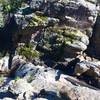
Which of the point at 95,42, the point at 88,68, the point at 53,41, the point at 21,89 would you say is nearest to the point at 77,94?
the point at 21,89

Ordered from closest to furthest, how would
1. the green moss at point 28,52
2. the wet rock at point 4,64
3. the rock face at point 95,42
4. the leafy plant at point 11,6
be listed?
1. the wet rock at point 4,64
2. the green moss at point 28,52
3. the rock face at point 95,42
4. the leafy plant at point 11,6

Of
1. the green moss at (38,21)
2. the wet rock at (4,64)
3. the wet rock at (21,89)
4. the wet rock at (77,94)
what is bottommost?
the wet rock at (4,64)

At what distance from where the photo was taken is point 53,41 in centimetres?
3531

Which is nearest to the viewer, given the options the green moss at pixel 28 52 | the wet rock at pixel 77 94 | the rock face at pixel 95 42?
the wet rock at pixel 77 94

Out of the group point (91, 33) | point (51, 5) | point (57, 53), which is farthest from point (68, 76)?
point (51, 5)

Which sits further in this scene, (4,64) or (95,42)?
(95,42)

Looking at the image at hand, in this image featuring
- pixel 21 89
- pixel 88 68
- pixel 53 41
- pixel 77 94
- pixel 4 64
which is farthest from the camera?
pixel 53 41

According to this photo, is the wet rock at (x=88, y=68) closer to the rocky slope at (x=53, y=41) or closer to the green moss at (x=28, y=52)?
the rocky slope at (x=53, y=41)

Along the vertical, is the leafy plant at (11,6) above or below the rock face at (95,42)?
above

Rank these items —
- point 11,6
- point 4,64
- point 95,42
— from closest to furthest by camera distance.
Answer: point 4,64
point 95,42
point 11,6

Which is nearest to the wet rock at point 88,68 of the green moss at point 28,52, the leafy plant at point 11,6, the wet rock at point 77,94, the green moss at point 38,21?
the wet rock at point 77,94

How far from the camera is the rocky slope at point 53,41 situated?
3151 cm

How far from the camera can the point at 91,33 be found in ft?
117

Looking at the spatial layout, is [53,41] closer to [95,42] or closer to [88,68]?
[95,42]
